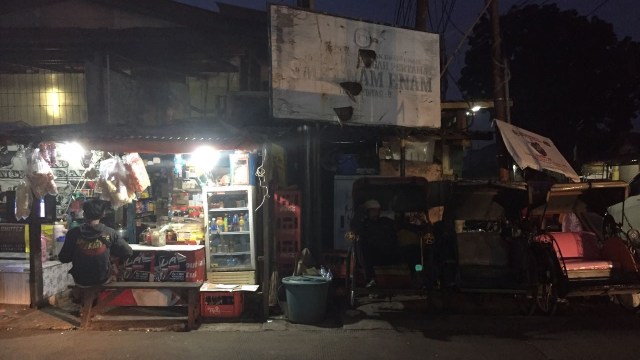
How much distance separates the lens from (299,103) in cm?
973

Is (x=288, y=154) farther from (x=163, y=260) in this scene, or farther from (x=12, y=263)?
(x=12, y=263)

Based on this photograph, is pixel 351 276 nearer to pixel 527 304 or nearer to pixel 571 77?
pixel 527 304

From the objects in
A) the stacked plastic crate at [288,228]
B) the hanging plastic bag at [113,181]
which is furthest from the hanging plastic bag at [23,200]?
the stacked plastic crate at [288,228]

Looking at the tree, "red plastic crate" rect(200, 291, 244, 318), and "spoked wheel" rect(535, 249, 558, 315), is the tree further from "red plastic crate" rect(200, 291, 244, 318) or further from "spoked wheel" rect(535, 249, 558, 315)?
"red plastic crate" rect(200, 291, 244, 318)

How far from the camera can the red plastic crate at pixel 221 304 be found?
26.9ft

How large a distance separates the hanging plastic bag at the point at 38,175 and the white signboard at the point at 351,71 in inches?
171

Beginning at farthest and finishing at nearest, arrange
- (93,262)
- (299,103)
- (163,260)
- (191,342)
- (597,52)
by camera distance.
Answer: (597,52) < (299,103) < (163,260) < (93,262) < (191,342)

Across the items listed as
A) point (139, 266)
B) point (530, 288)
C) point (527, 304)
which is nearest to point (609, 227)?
point (527, 304)

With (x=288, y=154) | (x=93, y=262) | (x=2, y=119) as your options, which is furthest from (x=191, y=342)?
(x=2, y=119)

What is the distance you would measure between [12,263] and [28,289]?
0.79 metres

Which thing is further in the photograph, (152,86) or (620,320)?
(152,86)

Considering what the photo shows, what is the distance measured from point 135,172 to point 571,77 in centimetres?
2323

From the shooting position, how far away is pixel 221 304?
8.21m

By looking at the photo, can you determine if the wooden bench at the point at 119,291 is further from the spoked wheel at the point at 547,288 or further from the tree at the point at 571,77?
the tree at the point at 571,77
